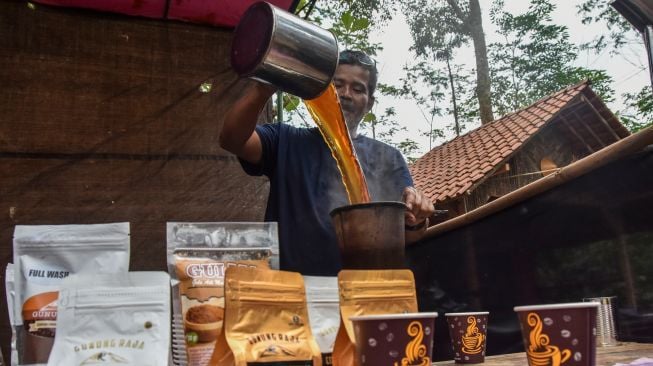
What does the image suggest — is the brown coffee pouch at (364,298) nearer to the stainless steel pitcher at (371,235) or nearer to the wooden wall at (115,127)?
the stainless steel pitcher at (371,235)

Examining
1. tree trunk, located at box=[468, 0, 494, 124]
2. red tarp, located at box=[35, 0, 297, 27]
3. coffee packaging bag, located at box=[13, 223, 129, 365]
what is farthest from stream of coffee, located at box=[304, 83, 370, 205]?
tree trunk, located at box=[468, 0, 494, 124]

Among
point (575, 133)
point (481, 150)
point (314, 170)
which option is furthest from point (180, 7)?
point (575, 133)

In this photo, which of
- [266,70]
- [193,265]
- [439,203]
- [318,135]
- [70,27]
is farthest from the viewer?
[439,203]

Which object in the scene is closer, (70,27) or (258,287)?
(258,287)

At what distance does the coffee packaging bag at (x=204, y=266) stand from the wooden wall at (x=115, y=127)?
128cm

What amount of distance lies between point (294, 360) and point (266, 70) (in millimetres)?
724

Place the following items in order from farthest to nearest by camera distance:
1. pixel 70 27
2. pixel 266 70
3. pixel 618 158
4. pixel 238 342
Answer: pixel 70 27 → pixel 618 158 → pixel 266 70 → pixel 238 342

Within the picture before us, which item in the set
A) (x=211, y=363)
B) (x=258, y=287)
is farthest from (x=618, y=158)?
(x=211, y=363)

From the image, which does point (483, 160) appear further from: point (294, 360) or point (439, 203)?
point (294, 360)

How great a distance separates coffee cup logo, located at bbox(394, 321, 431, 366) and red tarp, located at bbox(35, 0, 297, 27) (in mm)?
1861

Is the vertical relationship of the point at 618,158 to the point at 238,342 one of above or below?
above

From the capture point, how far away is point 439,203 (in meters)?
9.70

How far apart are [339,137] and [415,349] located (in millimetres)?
1050

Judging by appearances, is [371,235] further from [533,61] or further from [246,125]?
[533,61]
